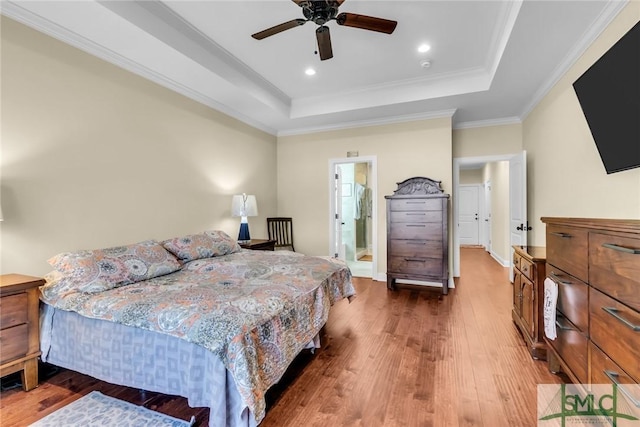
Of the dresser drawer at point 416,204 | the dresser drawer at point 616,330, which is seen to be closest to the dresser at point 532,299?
the dresser drawer at point 616,330

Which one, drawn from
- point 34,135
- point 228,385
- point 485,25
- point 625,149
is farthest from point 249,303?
point 485,25

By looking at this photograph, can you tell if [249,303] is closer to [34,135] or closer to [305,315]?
[305,315]

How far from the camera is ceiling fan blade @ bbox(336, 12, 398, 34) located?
81.8 inches

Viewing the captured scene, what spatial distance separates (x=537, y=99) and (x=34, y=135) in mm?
5172

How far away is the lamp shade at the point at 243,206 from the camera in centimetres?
407

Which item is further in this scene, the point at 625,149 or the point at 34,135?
the point at 34,135

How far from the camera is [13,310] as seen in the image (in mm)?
1781

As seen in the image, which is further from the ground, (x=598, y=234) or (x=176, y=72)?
(x=176, y=72)

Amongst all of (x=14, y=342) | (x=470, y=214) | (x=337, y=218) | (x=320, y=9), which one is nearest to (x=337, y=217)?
(x=337, y=218)

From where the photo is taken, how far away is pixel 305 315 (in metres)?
1.99

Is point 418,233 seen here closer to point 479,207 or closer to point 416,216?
point 416,216

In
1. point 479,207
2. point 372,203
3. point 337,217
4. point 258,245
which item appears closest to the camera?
point 258,245

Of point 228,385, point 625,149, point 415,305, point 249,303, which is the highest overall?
point 625,149
